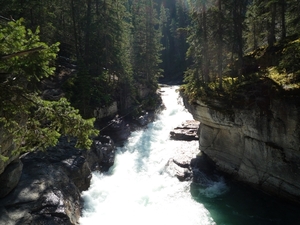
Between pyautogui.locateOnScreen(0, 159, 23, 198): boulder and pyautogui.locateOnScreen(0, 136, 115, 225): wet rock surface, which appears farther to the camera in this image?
pyautogui.locateOnScreen(0, 159, 23, 198): boulder

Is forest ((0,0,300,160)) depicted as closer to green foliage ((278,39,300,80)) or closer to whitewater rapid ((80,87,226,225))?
green foliage ((278,39,300,80))

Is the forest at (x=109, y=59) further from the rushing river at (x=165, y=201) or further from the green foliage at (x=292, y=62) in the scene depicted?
the rushing river at (x=165, y=201)

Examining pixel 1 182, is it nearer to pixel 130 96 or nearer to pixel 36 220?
pixel 36 220

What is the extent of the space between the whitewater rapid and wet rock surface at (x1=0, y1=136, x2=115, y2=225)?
1301mm

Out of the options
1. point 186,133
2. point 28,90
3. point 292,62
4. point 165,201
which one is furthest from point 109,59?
point 28,90

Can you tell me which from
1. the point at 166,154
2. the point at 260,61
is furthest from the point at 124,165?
the point at 260,61

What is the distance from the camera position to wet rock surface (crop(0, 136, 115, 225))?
1149 cm

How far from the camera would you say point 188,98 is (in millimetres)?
20594

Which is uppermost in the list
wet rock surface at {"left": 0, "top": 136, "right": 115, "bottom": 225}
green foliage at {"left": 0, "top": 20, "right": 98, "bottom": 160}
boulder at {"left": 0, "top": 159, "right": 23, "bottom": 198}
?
green foliage at {"left": 0, "top": 20, "right": 98, "bottom": 160}

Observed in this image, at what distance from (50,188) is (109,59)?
735 inches

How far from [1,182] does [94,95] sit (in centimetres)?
1362

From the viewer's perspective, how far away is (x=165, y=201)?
16453 millimetres

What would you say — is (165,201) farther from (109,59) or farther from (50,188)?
(109,59)

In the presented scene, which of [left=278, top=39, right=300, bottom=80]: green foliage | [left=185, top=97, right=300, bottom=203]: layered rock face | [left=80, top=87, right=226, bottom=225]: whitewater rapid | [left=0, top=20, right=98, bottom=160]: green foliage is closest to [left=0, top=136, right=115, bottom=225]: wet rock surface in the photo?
[left=80, top=87, right=226, bottom=225]: whitewater rapid
